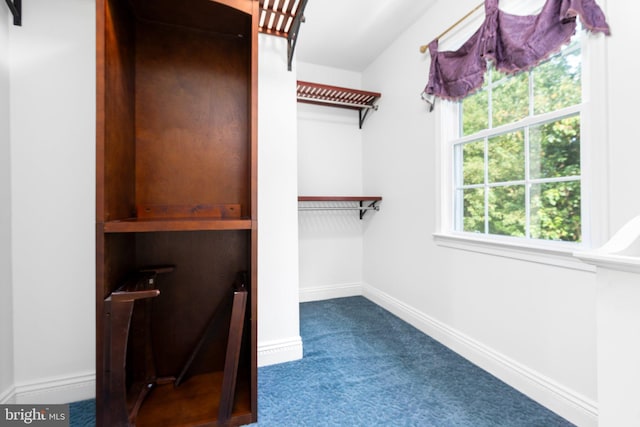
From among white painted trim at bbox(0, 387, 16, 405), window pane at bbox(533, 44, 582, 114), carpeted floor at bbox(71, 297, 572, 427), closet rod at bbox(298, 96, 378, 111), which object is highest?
closet rod at bbox(298, 96, 378, 111)

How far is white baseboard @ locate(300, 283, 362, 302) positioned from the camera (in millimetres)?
2875

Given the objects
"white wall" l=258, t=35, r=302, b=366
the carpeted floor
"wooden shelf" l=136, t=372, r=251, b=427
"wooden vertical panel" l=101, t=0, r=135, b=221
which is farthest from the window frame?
"wooden vertical panel" l=101, t=0, r=135, b=221

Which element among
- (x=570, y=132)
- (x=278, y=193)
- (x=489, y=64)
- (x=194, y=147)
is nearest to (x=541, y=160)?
(x=570, y=132)

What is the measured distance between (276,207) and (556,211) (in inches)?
59.4

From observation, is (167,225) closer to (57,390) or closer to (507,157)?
(57,390)

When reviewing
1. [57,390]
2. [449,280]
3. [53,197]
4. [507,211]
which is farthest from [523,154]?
[57,390]

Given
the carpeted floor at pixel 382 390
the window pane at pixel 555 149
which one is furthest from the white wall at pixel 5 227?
the window pane at pixel 555 149

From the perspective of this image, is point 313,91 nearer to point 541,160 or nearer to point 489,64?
point 489,64

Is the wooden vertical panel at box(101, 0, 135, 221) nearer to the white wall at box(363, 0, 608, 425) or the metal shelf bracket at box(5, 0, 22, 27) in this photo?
the metal shelf bracket at box(5, 0, 22, 27)

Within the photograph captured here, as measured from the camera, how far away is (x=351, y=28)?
2.35 metres

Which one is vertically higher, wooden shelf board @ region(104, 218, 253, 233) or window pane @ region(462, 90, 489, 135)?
window pane @ region(462, 90, 489, 135)

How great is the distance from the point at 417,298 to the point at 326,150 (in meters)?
1.69

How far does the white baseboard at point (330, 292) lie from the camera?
288 centimetres

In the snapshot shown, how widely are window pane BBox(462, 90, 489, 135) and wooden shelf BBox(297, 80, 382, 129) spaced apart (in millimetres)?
988
